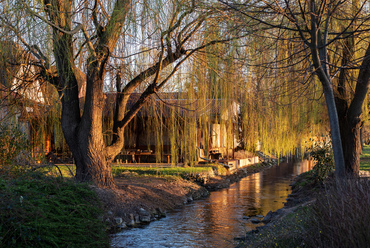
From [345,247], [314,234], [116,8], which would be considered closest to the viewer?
[345,247]

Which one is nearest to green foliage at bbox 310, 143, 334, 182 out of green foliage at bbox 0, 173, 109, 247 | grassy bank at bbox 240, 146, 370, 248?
grassy bank at bbox 240, 146, 370, 248

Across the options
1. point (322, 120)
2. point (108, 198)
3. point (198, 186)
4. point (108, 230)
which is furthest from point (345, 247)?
point (198, 186)

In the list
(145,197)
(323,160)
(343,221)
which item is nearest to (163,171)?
(145,197)

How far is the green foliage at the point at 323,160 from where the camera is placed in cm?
1204

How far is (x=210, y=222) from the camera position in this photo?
366 inches

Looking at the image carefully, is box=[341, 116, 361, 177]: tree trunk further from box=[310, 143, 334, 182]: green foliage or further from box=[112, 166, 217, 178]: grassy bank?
box=[112, 166, 217, 178]: grassy bank

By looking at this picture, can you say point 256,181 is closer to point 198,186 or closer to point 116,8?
point 198,186

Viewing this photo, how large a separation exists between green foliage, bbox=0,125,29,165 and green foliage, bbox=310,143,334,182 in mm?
9211

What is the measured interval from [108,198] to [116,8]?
5.03 metres

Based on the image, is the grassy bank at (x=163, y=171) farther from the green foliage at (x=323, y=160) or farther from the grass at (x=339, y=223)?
the grass at (x=339, y=223)

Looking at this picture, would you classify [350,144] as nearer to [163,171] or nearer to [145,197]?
[145,197]

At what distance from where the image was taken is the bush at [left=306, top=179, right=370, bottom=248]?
345 centimetres

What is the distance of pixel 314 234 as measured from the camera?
13.0 feet

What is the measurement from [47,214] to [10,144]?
3.78 metres
